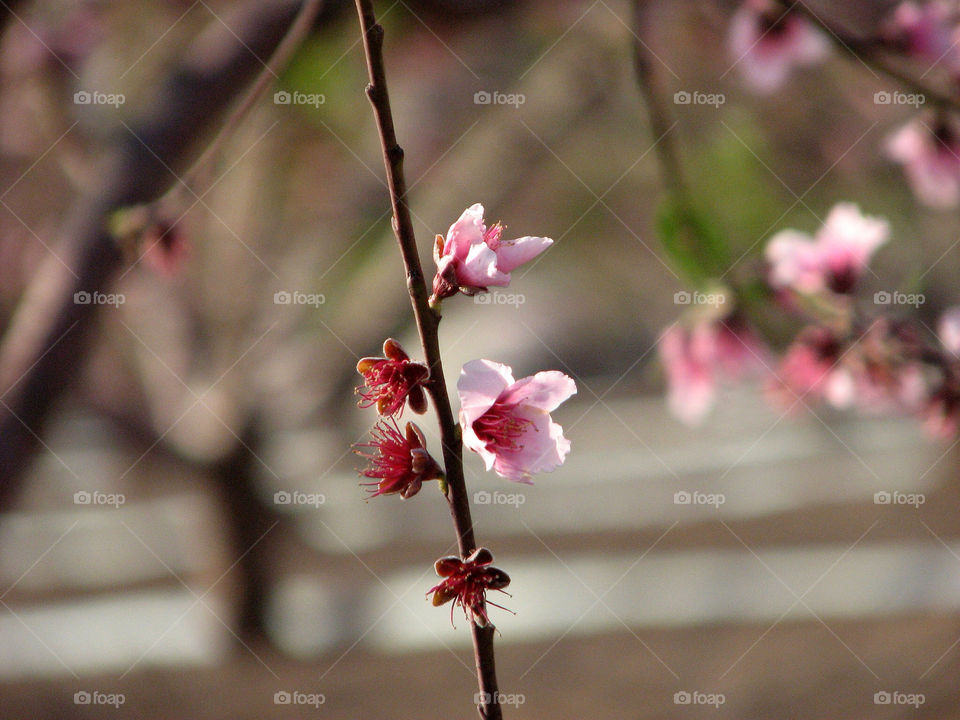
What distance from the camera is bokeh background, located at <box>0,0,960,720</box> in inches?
80.3

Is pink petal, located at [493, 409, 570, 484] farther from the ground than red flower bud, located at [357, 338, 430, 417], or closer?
closer

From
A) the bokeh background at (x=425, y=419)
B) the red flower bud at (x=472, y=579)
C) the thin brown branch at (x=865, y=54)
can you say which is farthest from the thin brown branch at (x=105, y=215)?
the red flower bud at (x=472, y=579)

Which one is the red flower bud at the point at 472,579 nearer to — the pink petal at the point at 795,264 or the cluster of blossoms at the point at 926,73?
the pink petal at the point at 795,264

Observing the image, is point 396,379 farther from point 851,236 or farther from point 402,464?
point 851,236

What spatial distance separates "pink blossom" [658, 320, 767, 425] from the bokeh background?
336mm

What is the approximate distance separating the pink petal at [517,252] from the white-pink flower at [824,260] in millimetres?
770

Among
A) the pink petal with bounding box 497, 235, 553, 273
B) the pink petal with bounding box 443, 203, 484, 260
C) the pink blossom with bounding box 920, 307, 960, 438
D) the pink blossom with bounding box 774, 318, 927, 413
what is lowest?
the pink petal with bounding box 497, 235, 553, 273

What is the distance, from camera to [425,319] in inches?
19.0

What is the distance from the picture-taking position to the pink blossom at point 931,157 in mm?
1303

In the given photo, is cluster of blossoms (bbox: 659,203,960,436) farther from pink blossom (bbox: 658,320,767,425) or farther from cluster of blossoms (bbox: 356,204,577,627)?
cluster of blossoms (bbox: 356,204,577,627)

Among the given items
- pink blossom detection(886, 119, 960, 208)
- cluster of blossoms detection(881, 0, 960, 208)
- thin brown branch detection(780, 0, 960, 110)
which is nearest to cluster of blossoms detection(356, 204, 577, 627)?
thin brown branch detection(780, 0, 960, 110)

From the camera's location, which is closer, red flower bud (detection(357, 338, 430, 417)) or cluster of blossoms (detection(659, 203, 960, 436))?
red flower bud (detection(357, 338, 430, 417))

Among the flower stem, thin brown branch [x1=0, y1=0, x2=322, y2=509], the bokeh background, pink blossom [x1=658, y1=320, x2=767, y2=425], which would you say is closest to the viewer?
the flower stem

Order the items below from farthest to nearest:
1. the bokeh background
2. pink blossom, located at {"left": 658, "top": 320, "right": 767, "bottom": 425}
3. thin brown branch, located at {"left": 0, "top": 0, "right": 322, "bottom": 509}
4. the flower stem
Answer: the bokeh background
pink blossom, located at {"left": 658, "top": 320, "right": 767, "bottom": 425}
thin brown branch, located at {"left": 0, "top": 0, "right": 322, "bottom": 509}
the flower stem
